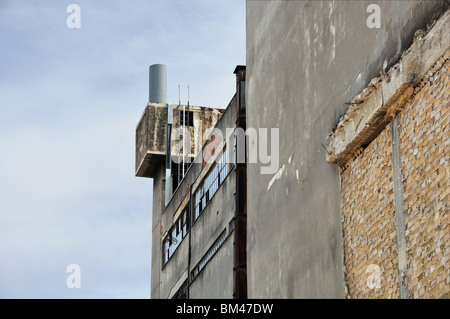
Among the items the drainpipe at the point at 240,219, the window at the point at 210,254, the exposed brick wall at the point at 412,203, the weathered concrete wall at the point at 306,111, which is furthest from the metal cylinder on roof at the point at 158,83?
the exposed brick wall at the point at 412,203

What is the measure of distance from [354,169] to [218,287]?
42.8 feet

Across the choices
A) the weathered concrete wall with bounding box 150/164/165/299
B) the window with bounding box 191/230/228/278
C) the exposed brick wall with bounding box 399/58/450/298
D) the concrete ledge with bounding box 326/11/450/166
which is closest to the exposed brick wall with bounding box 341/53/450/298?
the exposed brick wall with bounding box 399/58/450/298

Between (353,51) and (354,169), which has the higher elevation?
(353,51)

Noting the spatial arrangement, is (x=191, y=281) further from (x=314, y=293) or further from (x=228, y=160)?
(x=314, y=293)

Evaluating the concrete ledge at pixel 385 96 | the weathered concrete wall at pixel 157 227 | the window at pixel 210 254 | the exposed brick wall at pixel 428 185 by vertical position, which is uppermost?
the weathered concrete wall at pixel 157 227

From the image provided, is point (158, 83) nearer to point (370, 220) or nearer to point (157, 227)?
point (157, 227)

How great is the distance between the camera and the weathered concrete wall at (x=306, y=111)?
16.7m

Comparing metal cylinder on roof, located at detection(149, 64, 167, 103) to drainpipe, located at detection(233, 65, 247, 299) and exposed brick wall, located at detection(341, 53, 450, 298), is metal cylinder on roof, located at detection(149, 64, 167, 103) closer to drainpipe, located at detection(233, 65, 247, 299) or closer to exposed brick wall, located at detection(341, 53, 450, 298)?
drainpipe, located at detection(233, 65, 247, 299)

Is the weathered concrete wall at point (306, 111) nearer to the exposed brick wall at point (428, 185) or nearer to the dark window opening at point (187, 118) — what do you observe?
the exposed brick wall at point (428, 185)

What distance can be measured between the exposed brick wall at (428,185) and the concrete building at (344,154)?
0.06ft

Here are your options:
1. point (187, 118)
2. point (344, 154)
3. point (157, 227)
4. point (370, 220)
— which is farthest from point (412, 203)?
point (187, 118)

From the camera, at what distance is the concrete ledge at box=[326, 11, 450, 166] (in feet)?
45.7

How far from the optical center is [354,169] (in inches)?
667
